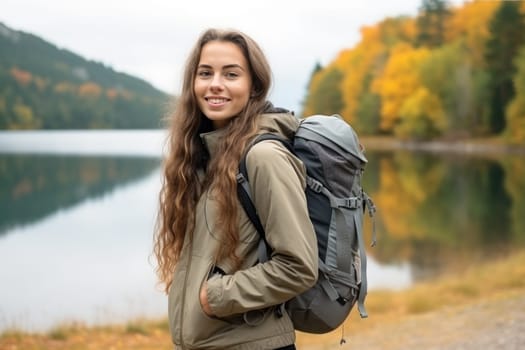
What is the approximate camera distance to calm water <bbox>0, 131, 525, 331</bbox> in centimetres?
1254

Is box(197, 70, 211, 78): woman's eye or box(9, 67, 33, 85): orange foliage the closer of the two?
box(197, 70, 211, 78): woman's eye

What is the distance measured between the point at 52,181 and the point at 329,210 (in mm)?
36262

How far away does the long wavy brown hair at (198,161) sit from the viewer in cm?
201

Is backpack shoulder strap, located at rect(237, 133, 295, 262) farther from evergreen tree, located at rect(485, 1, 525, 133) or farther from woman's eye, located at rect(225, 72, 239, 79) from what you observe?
evergreen tree, located at rect(485, 1, 525, 133)

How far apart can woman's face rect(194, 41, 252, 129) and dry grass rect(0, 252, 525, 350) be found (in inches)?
222

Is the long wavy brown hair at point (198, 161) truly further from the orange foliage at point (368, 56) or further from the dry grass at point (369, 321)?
the orange foliage at point (368, 56)

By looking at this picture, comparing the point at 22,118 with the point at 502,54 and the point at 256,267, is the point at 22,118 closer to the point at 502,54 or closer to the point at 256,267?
the point at 502,54

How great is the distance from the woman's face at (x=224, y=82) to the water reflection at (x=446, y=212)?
11618mm

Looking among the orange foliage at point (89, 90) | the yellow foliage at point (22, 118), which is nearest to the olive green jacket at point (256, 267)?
the yellow foliage at point (22, 118)

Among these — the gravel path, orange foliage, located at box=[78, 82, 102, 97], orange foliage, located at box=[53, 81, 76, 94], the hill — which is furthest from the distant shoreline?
orange foliage, located at box=[78, 82, 102, 97]

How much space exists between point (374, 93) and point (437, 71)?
42.9 ft

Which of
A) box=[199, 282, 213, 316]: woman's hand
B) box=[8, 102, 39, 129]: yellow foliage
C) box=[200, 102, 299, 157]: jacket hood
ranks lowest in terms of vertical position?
box=[8, 102, 39, 129]: yellow foliage

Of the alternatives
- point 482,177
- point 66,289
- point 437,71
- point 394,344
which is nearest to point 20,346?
point 394,344

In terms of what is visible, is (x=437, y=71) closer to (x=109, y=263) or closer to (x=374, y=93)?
(x=374, y=93)
